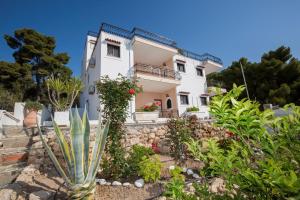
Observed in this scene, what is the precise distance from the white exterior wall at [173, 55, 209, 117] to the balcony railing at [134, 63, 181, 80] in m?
1.10

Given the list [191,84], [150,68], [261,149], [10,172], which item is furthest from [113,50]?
[261,149]

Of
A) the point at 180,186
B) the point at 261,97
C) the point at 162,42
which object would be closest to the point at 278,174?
the point at 180,186

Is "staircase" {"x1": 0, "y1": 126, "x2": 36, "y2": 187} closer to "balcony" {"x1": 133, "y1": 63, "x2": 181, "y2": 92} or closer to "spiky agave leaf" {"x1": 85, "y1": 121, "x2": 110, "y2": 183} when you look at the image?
"spiky agave leaf" {"x1": 85, "y1": 121, "x2": 110, "y2": 183}

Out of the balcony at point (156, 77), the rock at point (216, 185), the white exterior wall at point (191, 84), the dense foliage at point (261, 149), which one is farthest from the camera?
the white exterior wall at point (191, 84)

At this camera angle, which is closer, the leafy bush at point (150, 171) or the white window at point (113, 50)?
the leafy bush at point (150, 171)

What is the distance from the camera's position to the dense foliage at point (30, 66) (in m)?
14.8

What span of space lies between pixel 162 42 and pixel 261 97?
1430 cm

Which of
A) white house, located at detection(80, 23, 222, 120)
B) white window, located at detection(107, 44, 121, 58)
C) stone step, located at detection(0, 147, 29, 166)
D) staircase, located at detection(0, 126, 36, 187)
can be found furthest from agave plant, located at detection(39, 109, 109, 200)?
white window, located at detection(107, 44, 121, 58)

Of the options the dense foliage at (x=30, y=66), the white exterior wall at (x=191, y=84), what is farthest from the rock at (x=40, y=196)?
the dense foliage at (x=30, y=66)

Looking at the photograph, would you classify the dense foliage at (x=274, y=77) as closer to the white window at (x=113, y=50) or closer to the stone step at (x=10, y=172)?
the white window at (x=113, y=50)

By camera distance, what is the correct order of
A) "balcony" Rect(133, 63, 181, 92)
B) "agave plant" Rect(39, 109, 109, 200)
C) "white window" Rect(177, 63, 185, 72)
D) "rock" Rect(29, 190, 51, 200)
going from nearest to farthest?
"agave plant" Rect(39, 109, 109, 200) → "rock" Rect(29, 190, 51, 200) → "balcony" Rect(133, 63, 181, 92) → "white window" Rect(177, 63, 185, 72)

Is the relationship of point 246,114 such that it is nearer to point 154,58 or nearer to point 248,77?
point 154,58

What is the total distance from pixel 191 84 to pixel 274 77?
11.3 metres

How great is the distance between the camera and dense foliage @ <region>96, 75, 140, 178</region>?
3893 mm
